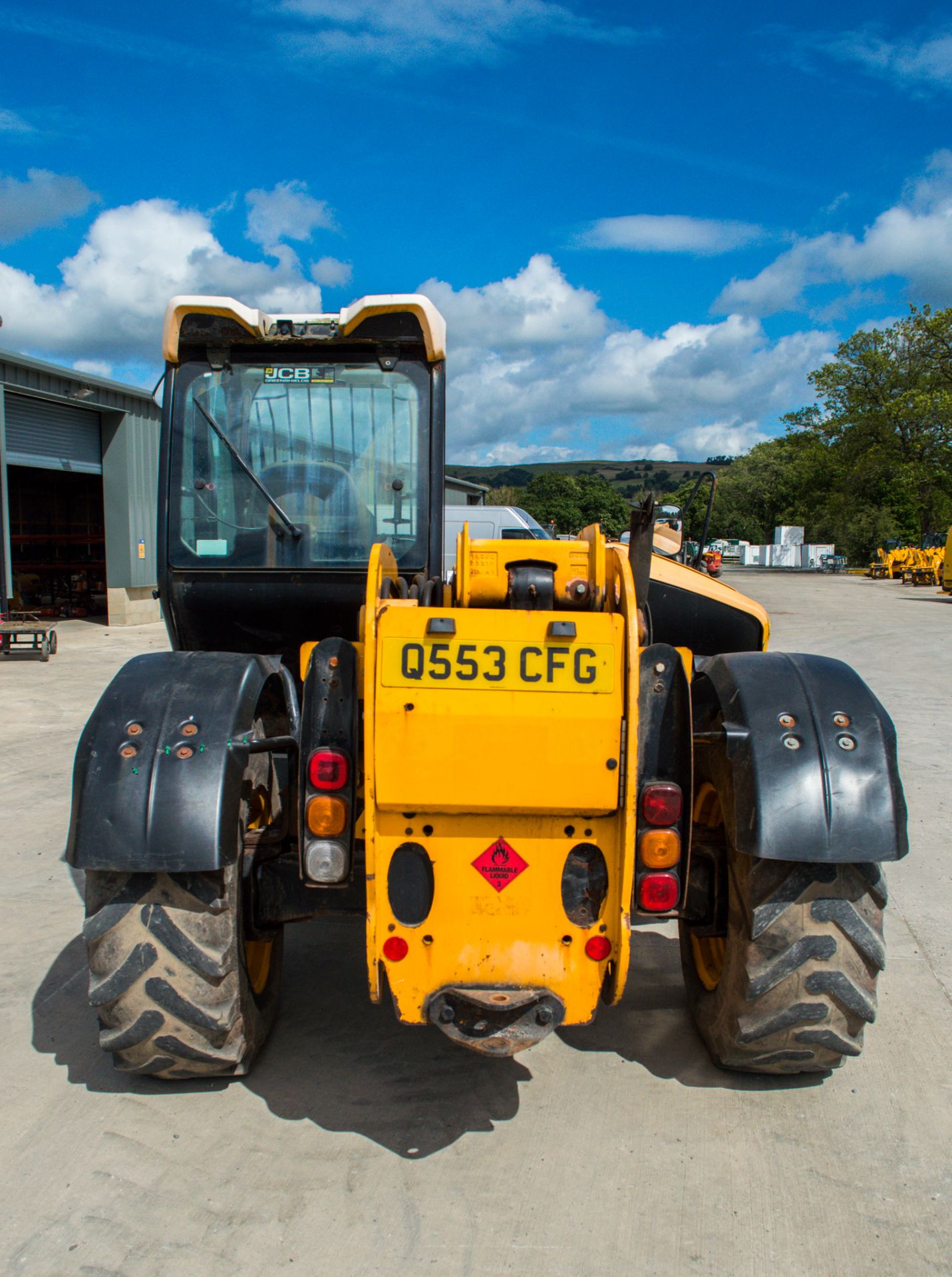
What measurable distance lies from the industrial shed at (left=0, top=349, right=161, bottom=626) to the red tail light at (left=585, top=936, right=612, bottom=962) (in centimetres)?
1503

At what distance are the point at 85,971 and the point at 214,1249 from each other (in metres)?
1.92

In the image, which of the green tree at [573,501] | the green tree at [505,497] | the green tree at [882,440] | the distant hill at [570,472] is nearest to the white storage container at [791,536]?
the green tree at [882,440]

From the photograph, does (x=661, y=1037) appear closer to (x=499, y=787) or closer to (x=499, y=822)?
(x=499, y=822)

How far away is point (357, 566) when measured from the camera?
4.33 meters

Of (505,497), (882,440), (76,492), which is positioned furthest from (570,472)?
(76,492)

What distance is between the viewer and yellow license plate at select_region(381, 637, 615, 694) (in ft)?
8.81

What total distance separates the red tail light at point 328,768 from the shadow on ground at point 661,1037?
5.11 feet

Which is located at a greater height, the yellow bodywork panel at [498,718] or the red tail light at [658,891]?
the yellow bodywork panel at [498,718]

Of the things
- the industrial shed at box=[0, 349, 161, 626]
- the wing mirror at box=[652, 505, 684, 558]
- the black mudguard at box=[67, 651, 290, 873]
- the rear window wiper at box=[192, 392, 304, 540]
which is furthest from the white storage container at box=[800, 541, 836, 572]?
the black mudguard at box=[67, 651, 290, 873]

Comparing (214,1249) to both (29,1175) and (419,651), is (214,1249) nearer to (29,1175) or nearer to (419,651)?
(29,1175)

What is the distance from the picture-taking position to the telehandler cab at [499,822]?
269 centimetres

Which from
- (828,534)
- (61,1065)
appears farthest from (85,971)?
(828,534)

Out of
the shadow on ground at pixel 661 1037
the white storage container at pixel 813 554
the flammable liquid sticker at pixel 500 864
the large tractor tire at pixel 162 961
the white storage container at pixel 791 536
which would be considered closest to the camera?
the flammable liquid sticker at pixel 500 864

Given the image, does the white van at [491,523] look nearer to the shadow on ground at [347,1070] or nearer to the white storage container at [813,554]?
the shadow on ground at [347,1070]
